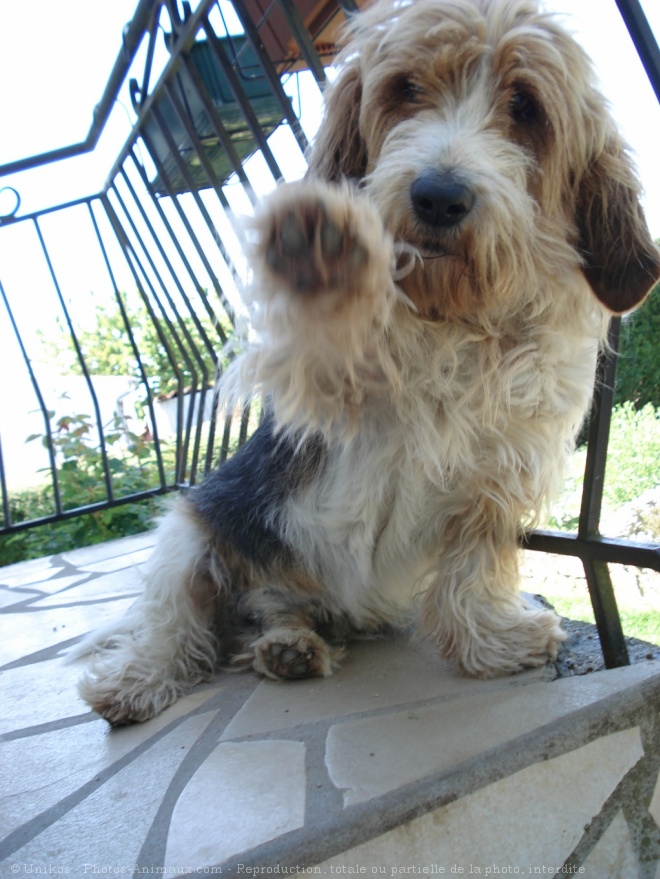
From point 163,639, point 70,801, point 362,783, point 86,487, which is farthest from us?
point 86,487

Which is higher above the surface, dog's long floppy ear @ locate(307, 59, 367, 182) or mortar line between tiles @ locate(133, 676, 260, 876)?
dog's long floppy ear @ locate(307, 59, 367, 182)

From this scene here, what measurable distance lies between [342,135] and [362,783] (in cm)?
149

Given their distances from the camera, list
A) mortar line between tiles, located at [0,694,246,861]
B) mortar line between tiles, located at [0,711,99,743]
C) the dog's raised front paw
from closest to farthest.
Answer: the dog's raised front paw
mortar line between tiles, located at [0,694,246,861]
mortar line between tiles, located at [0,711,99,743]

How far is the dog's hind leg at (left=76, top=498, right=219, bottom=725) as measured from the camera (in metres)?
1.88

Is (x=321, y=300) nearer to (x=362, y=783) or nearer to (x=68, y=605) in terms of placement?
(x=362, y=783)

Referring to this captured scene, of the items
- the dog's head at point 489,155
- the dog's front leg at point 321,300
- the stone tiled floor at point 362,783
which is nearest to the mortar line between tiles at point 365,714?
the stone tiled floor at point 362,783

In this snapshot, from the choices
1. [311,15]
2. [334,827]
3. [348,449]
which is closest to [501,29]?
[348,449]

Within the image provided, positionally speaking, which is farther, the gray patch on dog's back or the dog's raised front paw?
the gray patch on dog's back

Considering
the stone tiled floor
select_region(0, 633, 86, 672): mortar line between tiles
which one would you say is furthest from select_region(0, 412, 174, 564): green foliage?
the stone tiled floor

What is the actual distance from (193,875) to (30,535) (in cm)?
429

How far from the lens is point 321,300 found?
135 centimetres

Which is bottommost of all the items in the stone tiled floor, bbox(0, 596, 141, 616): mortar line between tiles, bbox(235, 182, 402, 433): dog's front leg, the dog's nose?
the stone tiled floor

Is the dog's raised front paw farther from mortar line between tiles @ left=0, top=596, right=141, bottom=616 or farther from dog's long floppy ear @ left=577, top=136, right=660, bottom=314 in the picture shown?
mortar line between tiles @ left=0, top=596, right=141, bottom=616

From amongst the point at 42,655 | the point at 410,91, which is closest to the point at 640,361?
the point at 410,91
